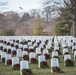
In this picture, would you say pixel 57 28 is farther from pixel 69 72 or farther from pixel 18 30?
pixel 69 72

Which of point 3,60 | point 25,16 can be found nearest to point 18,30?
point 25,16

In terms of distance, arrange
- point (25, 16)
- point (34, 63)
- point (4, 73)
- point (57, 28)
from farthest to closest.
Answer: point (25, 16), point (57, 28), point (34, 63), point (4, 73)

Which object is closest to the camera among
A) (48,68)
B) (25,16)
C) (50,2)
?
(48,68)

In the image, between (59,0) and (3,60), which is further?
(59,0)

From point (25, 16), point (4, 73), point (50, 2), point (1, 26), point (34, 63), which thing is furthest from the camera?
point (25, 16)

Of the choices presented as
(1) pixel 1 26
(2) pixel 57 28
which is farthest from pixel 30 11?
(2) pixel 57 28

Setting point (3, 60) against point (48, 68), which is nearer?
point (48, 68)

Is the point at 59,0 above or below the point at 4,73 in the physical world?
above

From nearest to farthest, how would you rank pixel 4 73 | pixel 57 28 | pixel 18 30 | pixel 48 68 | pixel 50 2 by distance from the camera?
pixel 4 73 < pixel 48 68 < pixel 50 2 < pixel 57 28 < pixel 18 30

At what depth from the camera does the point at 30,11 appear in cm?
9206

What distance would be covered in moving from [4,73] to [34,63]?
3.49m

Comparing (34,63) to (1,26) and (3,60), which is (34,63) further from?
(1,26)

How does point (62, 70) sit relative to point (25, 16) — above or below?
below

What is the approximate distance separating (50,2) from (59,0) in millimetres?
1369
